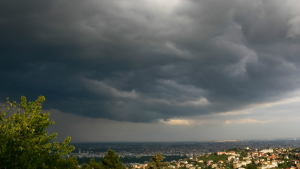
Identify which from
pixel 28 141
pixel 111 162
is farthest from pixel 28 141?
pixel 111 162

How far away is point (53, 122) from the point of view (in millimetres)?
13156

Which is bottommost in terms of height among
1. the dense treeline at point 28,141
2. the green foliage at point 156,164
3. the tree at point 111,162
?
the tree at point 111,162

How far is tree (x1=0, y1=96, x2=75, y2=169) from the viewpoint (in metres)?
10.4

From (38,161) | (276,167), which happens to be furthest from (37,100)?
→ (276,167)

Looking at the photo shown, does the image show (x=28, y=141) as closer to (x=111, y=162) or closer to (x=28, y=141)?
(x=28, y=141)

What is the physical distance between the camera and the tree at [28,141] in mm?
10352

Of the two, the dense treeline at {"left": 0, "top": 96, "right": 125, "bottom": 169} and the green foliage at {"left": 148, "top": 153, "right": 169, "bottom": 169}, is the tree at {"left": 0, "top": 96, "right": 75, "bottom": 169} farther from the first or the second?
the green foliage at {"left": 148, "top": 153, "right": 169, "bottom": 169}

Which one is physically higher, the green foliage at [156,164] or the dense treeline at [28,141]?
the dense treeline at [28,141]

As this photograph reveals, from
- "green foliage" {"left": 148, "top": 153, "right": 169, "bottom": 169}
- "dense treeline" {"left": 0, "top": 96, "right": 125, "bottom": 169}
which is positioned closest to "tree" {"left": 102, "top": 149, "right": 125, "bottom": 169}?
"green foliage" {"left": 148, "top": 153, "right": 169, "bottom": 169}

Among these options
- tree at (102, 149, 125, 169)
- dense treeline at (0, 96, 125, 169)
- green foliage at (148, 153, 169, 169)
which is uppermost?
dense treeline at (0, 96, 125, 169)

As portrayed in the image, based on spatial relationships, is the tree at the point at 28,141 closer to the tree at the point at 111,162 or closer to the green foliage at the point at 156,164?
the green foliage at the point at 156,164

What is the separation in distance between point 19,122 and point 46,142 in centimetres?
216

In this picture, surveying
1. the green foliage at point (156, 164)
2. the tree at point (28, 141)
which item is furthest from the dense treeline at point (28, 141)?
the green foliage at point (156, 164)

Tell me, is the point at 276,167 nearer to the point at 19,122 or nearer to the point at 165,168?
the point at 165,168
